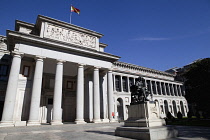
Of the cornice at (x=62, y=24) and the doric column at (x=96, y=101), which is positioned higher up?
the cornice at (x=62, y=24)

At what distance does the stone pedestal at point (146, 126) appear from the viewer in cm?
762

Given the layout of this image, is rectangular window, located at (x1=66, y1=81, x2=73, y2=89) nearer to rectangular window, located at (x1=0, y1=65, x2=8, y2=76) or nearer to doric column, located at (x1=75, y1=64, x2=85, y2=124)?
doric column, located at (x1=75, y1=64, x2=85, y2=124)

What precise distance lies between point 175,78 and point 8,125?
2434 inches

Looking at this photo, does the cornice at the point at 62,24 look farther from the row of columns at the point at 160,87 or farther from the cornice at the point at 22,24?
the row of columns at the point at 160,87

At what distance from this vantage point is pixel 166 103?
5269cm

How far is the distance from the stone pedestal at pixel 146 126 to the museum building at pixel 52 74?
883 centimetres

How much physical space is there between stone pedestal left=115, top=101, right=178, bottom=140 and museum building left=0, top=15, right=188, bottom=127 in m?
8.83

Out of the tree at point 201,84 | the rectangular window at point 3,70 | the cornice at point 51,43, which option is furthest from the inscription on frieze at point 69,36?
the tree at point 201,84

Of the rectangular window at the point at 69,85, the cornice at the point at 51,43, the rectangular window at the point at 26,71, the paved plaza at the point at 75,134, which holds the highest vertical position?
the cornice at the point at 51,43

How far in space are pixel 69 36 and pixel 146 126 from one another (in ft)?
66.5

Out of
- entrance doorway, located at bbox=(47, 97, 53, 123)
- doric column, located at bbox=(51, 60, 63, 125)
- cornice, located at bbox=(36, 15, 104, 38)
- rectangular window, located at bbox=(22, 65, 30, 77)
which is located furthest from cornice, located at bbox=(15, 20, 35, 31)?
entrance doorway, located at bbox=(47, 97, 53, 123)

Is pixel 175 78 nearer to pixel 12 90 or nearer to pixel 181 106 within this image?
pixel 181 106

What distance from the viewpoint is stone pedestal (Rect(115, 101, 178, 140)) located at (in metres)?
7.62

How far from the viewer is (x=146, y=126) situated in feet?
27.1
